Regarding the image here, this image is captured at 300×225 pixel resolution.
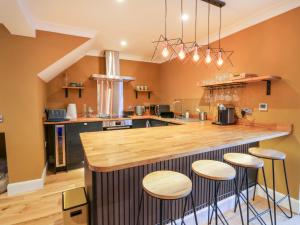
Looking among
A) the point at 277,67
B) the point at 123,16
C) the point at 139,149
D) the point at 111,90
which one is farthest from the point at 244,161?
the point at 111,90

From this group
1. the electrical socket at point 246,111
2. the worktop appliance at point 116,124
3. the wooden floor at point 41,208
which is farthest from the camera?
the worktop appliance at point 116,124

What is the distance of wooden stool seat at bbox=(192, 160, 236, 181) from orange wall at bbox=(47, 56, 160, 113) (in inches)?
127

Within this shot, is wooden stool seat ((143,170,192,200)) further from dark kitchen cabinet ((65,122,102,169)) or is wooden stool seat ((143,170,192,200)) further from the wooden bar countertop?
dark kitchen cabinet ((65,122,102,169))

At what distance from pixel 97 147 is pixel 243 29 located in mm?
2701

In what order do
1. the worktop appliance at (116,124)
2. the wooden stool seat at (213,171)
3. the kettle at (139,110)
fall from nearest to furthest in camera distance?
1. the wooden stool seat at (213,171)
2. the worktop appliance at (116,124)
3. the kettle at (139,110)

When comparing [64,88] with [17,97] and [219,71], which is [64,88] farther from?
[219,71]

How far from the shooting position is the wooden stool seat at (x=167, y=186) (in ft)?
3.56

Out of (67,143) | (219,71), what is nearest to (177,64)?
(219,71)

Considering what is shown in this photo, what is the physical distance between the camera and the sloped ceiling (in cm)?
207

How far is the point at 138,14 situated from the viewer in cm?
237

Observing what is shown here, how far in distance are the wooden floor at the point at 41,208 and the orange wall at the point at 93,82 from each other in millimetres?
1795

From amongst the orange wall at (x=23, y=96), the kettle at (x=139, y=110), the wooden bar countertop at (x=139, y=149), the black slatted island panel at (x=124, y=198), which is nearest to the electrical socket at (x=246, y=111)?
the wooden bar countertop at (x=139, y=149)

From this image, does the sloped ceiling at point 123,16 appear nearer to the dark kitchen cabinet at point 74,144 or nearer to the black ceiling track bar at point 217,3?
the black ceiling track bar at point 217,3

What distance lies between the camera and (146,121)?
417 cm
